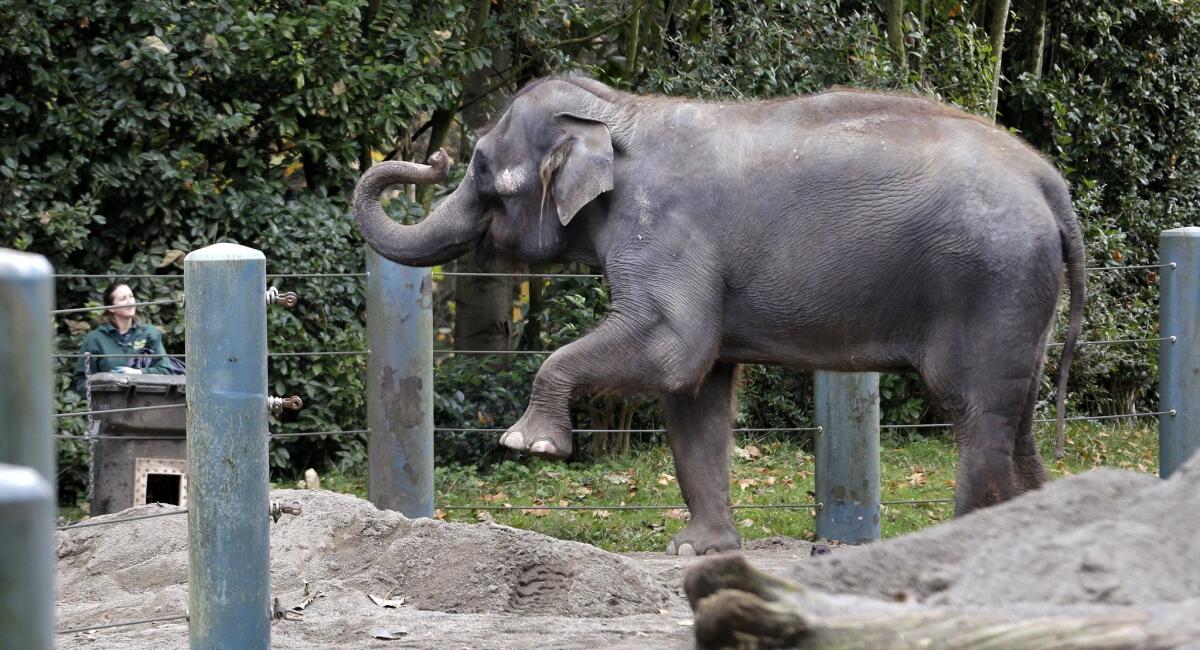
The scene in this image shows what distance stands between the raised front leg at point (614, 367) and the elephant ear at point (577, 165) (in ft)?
1.78

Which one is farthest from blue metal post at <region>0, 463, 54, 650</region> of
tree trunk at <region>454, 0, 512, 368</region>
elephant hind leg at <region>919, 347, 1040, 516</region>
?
tree trunk at <region>454, 0, 512, 368</region>

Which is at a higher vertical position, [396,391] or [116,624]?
[396,391]

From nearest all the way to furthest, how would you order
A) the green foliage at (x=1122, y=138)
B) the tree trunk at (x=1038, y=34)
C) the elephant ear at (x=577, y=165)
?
the elephant ear at (x=577, y=165) → the green foliage at (x=1122, y=138) → the tree trunk at (x=1038, y=34)

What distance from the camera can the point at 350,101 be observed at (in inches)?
392

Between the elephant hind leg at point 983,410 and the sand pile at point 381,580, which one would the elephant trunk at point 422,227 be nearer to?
the sand pile at point 381,580

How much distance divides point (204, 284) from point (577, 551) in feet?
6.38

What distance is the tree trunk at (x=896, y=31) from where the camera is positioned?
1105cm

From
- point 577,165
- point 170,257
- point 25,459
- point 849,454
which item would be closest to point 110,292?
point 170,257

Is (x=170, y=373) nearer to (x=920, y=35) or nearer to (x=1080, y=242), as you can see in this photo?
(x=1080, y=242)

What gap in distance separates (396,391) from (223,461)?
248 centimetres

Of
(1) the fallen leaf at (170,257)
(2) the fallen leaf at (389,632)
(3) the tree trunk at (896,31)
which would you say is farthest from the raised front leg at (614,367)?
(3) the tree trunk at (896,31)

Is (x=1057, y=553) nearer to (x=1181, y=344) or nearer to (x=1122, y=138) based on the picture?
(x=1181, y=344)

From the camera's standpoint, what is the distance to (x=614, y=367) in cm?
609

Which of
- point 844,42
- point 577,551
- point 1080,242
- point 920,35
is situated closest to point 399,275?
point 577,551
